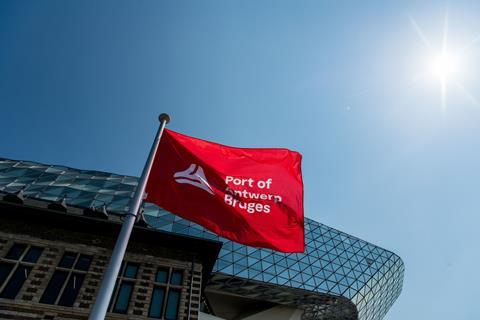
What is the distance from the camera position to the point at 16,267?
50.4 ft

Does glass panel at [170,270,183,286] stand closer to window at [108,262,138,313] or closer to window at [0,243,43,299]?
window at [108,262,138,313]

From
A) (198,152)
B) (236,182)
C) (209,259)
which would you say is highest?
(209,259)

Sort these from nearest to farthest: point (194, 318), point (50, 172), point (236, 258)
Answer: point (194, 318)
point (236, 258)
point (50, 172)

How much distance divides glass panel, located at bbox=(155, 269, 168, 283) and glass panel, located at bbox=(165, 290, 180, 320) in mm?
765

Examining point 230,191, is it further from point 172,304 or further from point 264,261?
point 264,261

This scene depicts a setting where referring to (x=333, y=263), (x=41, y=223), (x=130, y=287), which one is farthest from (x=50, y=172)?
(x=333, y=263)

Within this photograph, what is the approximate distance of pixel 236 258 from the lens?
140ft

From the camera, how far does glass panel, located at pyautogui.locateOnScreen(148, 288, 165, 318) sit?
15.6m

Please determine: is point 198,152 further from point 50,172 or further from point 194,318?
point 50,172

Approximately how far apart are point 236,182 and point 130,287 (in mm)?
10088

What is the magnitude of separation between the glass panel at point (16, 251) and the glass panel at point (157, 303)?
667 cm

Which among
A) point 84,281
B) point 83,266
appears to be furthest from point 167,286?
point 83,266

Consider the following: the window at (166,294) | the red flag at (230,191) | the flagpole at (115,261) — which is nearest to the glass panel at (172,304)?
the window at (166,294)

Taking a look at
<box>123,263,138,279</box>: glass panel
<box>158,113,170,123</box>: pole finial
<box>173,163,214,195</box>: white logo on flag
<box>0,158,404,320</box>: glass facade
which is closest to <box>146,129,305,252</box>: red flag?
<box>173,163,214,195</box>: white logo on flag
